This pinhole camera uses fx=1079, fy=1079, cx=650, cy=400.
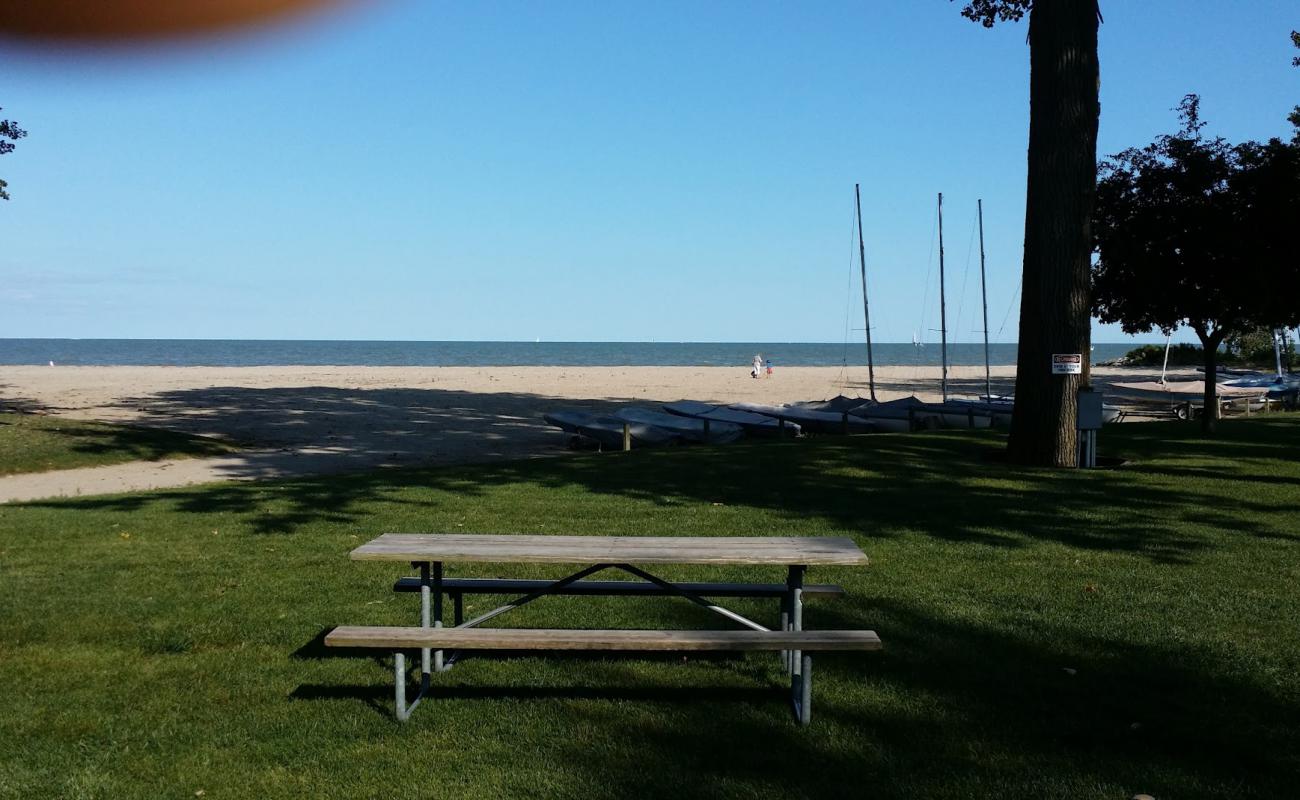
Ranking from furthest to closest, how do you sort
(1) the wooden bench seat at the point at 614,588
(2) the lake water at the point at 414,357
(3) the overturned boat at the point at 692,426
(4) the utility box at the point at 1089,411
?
1. (2) the lake water at the point at 414,357
2. (3) the overturned boat at the point at 692,426
3. (4) the utility box at the point at 1089,411
4. (1) the wooden bench seat at the point at 614,588

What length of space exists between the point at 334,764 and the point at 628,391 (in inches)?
1502

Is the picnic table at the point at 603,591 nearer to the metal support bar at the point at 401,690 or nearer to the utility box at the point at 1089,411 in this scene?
the metal support bar at the point at 401,690

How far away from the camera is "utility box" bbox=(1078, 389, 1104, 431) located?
12.8 meters

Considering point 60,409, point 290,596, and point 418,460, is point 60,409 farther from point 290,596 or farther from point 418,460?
point 290,596

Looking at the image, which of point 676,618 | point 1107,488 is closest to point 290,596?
point 676,618

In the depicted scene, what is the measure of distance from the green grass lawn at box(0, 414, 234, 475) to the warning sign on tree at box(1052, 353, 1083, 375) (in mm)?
14427

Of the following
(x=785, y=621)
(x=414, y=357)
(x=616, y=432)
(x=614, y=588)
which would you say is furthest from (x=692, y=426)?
(x=414, y=357)

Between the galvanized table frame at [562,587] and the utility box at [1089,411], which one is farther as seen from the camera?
the utility box at [1089,411]

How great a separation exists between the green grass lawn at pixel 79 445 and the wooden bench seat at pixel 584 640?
14.9 metres

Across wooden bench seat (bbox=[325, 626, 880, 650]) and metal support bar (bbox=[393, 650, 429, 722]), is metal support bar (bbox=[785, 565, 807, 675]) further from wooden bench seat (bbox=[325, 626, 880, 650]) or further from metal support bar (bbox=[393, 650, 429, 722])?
metal support bar (bbox=[393, 650, 429, 722])

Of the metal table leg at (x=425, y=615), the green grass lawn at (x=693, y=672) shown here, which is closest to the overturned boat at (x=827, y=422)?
the green grass lawn at (x=693, y=672)

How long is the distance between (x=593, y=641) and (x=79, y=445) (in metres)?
17.3

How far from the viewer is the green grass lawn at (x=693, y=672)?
4027 millimetres

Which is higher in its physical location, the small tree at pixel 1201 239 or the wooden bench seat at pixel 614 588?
the small tree at pixel 1201 239
